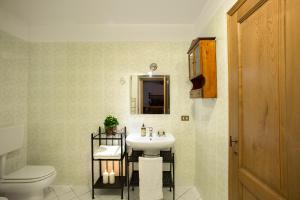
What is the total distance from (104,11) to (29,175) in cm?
217

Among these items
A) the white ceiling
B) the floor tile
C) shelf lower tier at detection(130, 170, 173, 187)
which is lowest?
the floor tile

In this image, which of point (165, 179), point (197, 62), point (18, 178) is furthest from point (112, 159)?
point (197, 62)

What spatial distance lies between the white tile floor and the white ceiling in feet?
7.82

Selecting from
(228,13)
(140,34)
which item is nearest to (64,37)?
(140,34)

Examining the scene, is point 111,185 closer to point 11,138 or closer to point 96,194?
point 96,194

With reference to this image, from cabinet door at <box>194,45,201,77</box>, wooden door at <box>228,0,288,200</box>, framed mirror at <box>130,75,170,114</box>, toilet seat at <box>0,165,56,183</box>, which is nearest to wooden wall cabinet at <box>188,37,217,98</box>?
cabinet door at <box>194,45,201,77</box>

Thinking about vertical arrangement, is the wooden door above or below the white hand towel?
above

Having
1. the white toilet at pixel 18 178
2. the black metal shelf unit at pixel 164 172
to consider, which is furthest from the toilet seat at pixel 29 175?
the black metal shelf unit at pixel 164 172

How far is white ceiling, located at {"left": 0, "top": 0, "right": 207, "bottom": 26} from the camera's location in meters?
2.35

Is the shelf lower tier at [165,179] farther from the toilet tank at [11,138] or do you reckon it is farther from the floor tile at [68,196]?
the toilet tank at [11,138]

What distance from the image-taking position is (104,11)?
8.45 ft

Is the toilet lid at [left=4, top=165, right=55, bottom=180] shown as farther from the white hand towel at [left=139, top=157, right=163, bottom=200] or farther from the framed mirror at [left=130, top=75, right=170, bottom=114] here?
the framed mirror at [left=130, top=75, right=170, bottom=114]

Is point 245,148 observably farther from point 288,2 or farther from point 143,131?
point 143,131

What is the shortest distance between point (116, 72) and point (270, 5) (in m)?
2.25
